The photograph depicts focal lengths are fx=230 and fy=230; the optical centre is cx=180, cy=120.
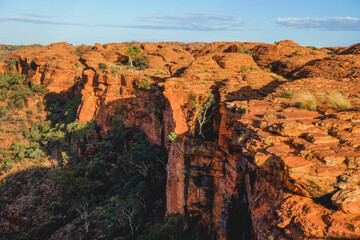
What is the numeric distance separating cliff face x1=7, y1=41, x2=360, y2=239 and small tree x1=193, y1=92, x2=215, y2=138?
170 mm

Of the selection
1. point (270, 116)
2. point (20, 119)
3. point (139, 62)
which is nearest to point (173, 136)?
point (270, 116)

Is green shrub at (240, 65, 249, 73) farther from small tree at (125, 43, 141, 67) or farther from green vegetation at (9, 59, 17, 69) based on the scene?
green vegetation at (9, 59, 17, 69)

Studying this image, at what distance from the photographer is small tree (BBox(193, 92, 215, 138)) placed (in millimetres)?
13000

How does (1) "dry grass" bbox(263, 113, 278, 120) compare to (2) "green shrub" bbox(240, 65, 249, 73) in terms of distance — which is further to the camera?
(2) "green shrub" bbox(240, 65, 249, 73)

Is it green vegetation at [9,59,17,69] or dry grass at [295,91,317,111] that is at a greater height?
green vegetation at [9,59,17,69]

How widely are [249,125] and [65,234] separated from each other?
57.9ft

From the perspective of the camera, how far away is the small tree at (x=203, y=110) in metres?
13.0

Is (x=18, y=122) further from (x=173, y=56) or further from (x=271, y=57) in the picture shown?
(x=271, y=57)

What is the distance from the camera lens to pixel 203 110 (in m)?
13.4

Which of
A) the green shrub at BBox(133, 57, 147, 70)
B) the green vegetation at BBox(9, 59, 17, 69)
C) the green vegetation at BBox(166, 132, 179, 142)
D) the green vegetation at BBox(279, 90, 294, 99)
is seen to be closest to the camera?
the green vegetation at BBox(279, 90, 294, 99)

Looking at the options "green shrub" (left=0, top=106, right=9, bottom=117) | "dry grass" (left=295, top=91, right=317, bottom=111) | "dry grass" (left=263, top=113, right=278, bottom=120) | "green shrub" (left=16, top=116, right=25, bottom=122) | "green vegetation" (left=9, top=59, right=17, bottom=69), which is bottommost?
"green shrub" (left=16, top=116, right=25, bottom=122)

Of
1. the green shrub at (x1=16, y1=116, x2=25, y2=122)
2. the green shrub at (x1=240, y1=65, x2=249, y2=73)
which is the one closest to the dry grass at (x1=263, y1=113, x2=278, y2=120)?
the green shrub at (x1=240, y1=65, x2=249, y2=73)

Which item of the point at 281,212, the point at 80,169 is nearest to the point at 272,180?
the point at 281,212

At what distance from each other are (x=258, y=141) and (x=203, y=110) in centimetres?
776
